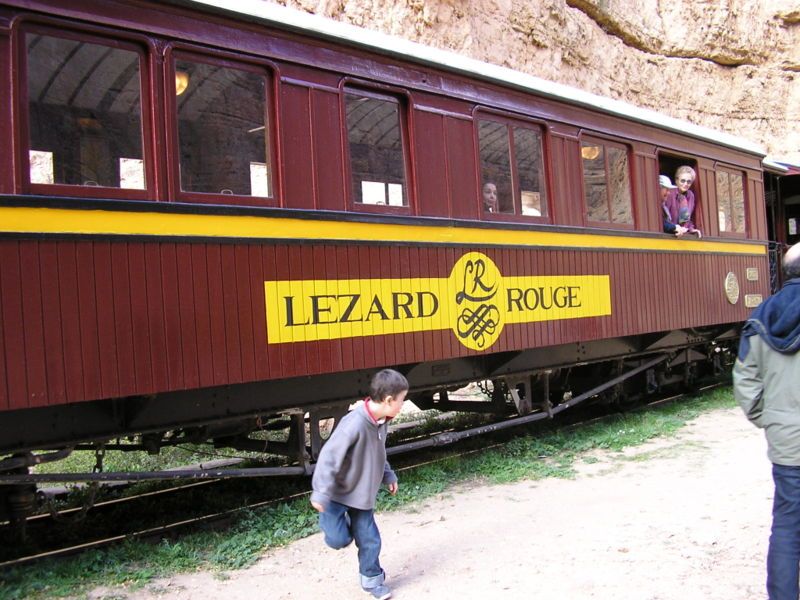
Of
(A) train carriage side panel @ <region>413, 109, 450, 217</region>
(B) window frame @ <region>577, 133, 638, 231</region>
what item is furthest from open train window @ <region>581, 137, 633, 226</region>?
(A) train carriage side panel @ <region>413, 109, 450, 217</region>

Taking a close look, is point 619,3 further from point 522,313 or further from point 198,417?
point 198,417

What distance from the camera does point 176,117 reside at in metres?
4.27

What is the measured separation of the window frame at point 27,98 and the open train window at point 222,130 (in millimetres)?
168

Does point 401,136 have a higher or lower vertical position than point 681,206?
higher

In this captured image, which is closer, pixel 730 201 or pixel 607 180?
pixel 607 180

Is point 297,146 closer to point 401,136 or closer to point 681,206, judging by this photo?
point 401,136

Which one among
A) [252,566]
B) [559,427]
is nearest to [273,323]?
[252,566]

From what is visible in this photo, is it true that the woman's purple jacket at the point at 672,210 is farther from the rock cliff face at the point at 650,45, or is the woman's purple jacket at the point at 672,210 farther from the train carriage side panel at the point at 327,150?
the rock cliff face at the point at 650,45

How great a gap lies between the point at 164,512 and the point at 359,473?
2626mm

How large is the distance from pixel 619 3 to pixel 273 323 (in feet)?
60.1

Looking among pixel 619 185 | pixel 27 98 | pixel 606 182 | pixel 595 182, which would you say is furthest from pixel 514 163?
pixel 27 98

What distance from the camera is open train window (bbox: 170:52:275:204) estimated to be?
170 inches

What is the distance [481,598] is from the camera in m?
3.64

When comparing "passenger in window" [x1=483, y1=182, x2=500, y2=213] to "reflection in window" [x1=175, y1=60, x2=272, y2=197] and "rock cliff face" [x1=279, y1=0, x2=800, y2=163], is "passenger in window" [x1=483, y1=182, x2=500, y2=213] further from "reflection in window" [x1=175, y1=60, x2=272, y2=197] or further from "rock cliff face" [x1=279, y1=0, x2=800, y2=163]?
"rock cliff face" [x1=279, y1=0, x2=800, y2=163]
